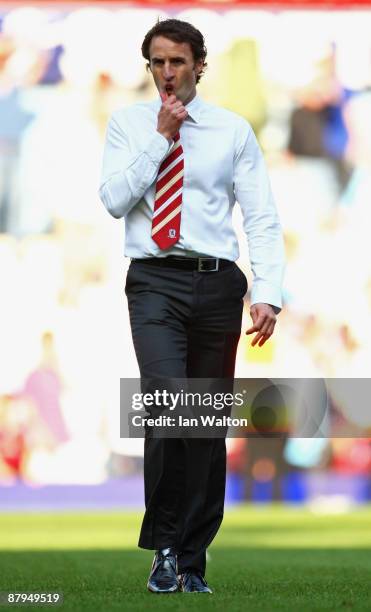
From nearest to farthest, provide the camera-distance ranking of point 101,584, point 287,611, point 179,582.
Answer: point 287,611 → point 179,582 → point 101,584

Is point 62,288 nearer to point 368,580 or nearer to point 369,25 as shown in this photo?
point 369,25

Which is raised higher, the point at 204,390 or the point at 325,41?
the point at 325,41

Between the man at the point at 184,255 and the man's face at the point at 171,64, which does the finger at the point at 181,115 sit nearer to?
the man at the point at 184,255

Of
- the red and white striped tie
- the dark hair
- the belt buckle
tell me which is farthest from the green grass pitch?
the dark hair

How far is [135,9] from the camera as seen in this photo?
599 inches

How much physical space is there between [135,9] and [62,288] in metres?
2.53

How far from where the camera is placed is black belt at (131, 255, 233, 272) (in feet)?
19.8

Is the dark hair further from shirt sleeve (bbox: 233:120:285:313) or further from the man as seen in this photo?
shirt sleeve (bbox: 233:120:285:313)

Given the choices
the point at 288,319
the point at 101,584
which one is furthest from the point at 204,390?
the point at 288,319

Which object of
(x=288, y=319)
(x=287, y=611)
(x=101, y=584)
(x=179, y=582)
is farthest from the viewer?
(x=288, y=319)

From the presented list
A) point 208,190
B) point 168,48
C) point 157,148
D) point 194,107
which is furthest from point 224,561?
point 168,48

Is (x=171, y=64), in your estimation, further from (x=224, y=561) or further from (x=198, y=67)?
(x=224, y=561)

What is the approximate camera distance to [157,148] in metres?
5.92

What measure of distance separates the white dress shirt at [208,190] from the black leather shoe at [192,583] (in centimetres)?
97
